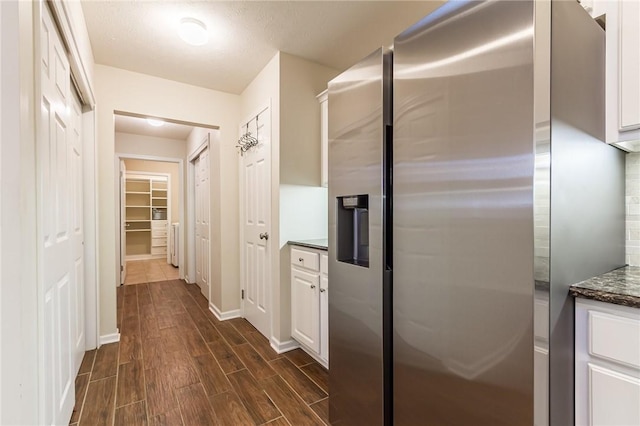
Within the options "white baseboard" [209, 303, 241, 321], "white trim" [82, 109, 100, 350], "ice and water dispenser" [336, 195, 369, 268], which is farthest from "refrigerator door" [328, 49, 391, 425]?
"white trim" [82, 109, 100, 350]

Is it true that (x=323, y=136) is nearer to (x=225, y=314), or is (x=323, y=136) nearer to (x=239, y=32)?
(x=239, y=32)

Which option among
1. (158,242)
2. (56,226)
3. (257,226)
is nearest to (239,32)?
(257,226)

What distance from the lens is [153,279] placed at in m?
5.08

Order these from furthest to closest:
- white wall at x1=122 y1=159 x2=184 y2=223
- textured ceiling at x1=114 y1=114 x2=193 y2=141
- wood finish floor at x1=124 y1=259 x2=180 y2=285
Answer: white wall at x1=122 y1=159 x2=184 y2=223
wood finish floor at x1=124 y1=259 x2=180 y2=285
textured ceiling at x1=114 y1=114 x2=193 y2=141

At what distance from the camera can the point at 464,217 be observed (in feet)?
3.24

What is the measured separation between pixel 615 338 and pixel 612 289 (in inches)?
5.8

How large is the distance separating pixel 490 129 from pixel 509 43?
25cm

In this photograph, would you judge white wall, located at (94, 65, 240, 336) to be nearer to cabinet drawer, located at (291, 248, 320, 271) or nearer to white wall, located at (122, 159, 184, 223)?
cabinet drawer, located at (291, 248, 320, 271)

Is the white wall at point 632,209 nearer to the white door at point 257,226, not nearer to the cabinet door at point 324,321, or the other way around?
the cabinet door at point 324,321

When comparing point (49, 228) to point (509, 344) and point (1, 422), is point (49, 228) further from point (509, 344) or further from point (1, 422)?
point (509, 344)

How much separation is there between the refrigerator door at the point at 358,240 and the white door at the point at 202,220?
2632 millimetres

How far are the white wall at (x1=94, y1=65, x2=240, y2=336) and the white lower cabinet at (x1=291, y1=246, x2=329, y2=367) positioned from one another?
1.16 meters

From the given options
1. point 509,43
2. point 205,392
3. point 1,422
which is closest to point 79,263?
point 205,392

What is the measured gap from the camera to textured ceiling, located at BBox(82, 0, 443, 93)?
1880 mm
